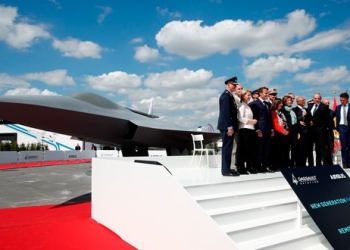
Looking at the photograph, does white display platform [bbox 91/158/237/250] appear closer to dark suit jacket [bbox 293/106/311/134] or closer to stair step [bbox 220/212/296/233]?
stair step [bbox 220/212/296/233]

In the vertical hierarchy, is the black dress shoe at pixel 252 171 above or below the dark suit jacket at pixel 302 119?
below

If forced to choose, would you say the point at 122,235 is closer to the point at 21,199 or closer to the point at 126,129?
the point at 21,199

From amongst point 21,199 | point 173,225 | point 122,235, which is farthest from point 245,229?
point 21,199

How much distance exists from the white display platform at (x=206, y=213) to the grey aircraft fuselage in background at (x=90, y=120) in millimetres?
4006

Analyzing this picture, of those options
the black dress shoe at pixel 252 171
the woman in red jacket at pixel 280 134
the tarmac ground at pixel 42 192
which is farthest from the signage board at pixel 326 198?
the tarmac ground at pixel 42 192

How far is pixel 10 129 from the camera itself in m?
42.8

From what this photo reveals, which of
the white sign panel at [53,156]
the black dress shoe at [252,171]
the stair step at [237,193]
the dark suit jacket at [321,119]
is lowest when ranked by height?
the white sign panel at [53,156]

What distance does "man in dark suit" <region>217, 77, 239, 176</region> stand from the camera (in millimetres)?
5035

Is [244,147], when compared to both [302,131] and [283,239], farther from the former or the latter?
[283,239]

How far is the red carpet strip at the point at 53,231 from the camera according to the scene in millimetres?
4148

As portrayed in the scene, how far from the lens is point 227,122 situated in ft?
16.8

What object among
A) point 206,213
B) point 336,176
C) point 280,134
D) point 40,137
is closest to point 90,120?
point 280,134

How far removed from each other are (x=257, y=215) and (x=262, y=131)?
90.7 inches

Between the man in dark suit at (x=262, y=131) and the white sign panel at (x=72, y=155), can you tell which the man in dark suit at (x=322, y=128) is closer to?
the man in dark suit at (x=262, y=131)
